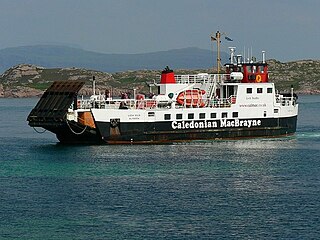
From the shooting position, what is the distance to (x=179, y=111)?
76.4 meters

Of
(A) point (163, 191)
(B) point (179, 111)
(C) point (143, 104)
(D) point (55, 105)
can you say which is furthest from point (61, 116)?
(A) point (163, 191)

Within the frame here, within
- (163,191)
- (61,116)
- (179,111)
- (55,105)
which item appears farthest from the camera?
(179,111)

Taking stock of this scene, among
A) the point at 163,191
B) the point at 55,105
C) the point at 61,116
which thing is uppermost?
the point at 55,105

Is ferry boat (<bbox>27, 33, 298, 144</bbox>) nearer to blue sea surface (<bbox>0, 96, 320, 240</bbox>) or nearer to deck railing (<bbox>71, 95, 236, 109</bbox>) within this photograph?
deck railing (<bbox>71, 95, 236, 109</bbox>)

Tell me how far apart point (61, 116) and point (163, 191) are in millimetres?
22349

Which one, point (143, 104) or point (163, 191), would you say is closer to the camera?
point (163, 191)

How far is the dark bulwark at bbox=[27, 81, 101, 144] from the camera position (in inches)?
2908

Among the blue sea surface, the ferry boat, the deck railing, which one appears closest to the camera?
the blue sea surface

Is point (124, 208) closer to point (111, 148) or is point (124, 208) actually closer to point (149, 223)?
point (149, 223)

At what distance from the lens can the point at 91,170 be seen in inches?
2457

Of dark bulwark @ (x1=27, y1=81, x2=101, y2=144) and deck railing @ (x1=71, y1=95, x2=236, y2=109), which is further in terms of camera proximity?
deck railing @ (x1=71, y1=95, x2=236, y2=109)

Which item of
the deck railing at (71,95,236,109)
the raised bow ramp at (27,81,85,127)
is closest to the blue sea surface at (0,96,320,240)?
the raised bow ramp at (27,81,85,127)

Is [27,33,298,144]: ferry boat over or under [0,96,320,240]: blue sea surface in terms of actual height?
over

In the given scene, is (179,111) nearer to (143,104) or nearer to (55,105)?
(143,104)
